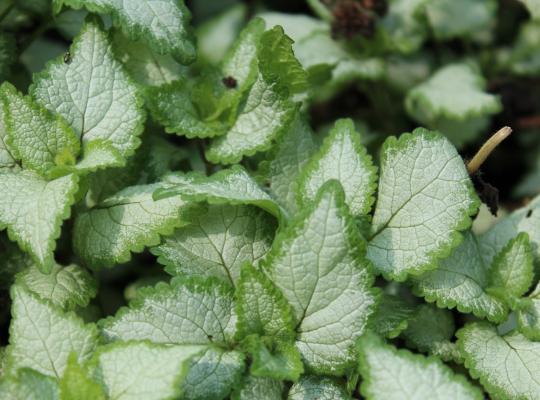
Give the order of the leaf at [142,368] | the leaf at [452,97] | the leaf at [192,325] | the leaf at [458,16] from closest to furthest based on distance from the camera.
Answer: the leaf at [142,368]
the leaf at [192,325]
the leaf at [452,97]
the leaf at [458,16]

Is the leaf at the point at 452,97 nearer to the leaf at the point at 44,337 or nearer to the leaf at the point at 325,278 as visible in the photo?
the leaf at the point at 325,278

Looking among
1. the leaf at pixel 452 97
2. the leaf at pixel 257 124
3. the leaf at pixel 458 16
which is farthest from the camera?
the leaf at pixel 458 16

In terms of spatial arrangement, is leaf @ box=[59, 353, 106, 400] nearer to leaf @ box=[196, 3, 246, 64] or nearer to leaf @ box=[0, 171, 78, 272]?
leaf @ box=[0, 171, 78, 272]

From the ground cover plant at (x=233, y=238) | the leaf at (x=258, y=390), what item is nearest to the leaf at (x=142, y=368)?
the ground cover plant at (x=233, y=238)

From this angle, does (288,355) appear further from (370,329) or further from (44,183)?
(44,183)

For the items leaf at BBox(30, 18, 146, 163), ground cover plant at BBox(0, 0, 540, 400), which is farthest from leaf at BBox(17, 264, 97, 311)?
leaf at BBox(30, 18, 146, 163)

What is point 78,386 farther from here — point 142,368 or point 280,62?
point 280,62

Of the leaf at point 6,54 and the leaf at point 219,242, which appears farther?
the leaf at point 6,54
